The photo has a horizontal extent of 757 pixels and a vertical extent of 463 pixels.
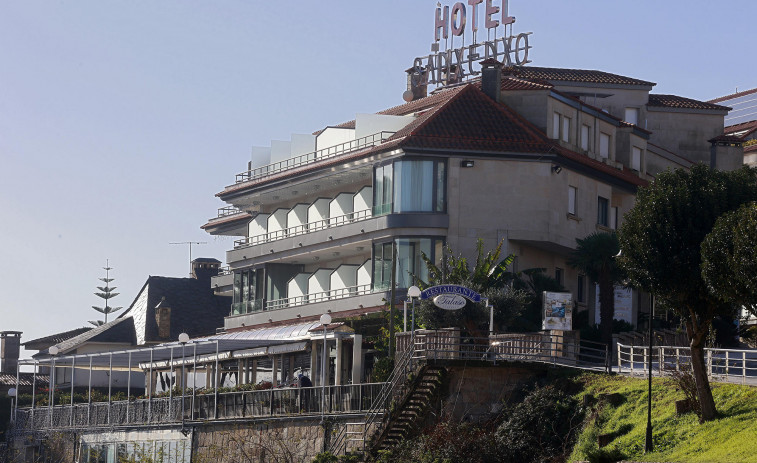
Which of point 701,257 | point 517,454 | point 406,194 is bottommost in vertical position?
point 517,454

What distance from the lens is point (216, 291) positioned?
92.9m

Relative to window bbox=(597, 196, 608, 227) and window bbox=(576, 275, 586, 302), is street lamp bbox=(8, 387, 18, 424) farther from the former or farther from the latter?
window bbox=(597, 196, 608, 227)

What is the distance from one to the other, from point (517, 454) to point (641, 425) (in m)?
3.77

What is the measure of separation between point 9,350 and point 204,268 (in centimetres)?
1359

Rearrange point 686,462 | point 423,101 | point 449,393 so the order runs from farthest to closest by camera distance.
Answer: point 423,101 → point 449,393 → point 686,462

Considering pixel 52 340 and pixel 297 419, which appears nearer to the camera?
pixel 297 419

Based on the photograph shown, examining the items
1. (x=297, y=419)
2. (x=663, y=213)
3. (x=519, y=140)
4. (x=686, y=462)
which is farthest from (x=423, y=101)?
(x=686, y=462)

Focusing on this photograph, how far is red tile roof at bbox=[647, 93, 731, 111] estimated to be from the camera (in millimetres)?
75131

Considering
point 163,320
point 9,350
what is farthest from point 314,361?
point 9,350

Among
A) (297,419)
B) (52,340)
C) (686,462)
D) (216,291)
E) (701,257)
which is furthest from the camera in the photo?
(52,340)

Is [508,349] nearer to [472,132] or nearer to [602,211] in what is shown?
[472,132]

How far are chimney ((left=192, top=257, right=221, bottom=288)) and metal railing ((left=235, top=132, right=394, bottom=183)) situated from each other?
2337cm

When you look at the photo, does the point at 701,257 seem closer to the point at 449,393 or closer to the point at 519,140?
the point at 449,393

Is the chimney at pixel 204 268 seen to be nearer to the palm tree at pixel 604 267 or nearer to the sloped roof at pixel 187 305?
the sloped roof at pixel 187 305
